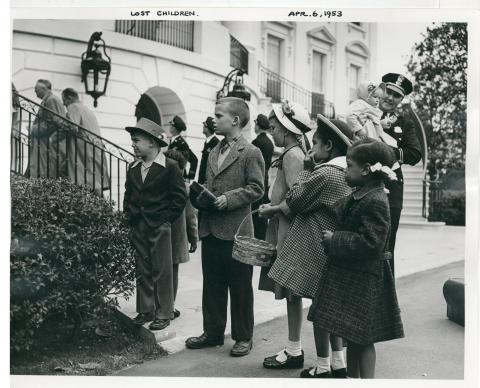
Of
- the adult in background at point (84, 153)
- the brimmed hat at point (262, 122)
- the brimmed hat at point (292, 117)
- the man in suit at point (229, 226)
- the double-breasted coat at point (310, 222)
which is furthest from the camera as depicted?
the brimmed hat at point (262, 122)

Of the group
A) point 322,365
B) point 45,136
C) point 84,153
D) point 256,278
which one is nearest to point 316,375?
point 322,365

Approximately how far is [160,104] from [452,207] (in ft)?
12.9

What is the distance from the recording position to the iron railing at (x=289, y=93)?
6.32m

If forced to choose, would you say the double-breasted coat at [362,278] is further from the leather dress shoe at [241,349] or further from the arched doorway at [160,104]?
the arched doorway at [160,104]

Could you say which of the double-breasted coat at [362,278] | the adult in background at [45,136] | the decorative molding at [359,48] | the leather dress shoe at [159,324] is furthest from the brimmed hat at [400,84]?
the adult in background at [45,136]

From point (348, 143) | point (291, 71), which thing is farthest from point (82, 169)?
point (291, 71)

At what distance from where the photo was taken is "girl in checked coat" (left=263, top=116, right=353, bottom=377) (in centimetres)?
331

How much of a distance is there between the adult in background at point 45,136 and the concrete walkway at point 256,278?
4.16ft

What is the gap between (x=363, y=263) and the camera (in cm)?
299

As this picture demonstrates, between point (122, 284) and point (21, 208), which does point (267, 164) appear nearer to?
point (122, 284)

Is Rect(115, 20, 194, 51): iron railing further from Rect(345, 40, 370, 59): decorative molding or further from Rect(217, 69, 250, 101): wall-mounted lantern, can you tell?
Rect(345, 40, 370, 59): decorative molding

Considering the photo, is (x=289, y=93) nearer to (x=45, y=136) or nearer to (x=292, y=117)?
(x=45, y=136)

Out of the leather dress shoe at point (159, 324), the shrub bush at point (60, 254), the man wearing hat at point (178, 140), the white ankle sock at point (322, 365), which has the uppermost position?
the man wearing hat at point (178, 140)

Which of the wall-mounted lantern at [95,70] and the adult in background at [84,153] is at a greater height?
the wall-mounted lantern at [95,70]
